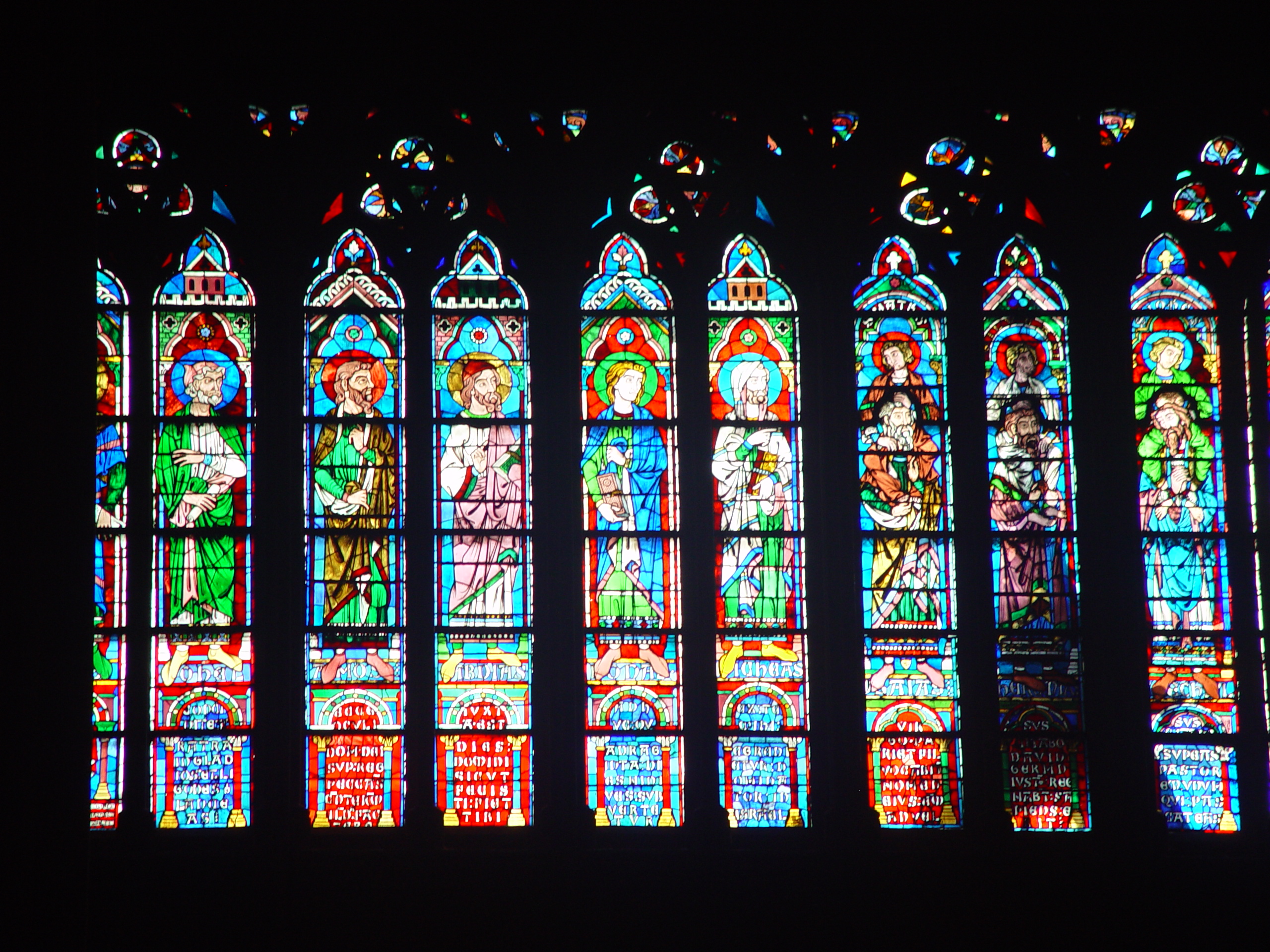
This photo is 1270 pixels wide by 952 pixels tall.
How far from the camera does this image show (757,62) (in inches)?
223

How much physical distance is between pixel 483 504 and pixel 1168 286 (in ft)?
11.6

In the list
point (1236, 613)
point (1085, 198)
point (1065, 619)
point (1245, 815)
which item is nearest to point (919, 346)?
point (1085, 198)

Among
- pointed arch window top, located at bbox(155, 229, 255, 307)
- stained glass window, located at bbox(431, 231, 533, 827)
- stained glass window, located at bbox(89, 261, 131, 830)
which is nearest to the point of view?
stained glass window, located at bbox(89, 261, 131, 830)

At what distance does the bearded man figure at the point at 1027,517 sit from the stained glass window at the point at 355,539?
288 cm

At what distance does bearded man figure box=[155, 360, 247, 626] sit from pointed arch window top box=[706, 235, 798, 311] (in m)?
2.42

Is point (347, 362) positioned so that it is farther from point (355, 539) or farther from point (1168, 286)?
point (1168, 286)

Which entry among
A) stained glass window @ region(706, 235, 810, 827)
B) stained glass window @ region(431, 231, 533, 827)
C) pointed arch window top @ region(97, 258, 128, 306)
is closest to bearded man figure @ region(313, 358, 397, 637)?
stained glass window @ region(431, 231, 533, 827)

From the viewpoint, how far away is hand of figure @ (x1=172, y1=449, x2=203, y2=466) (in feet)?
17.8

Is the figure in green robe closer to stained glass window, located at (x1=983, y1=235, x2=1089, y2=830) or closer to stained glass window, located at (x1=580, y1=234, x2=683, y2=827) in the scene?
stained glass window, located at (x1=983, y1=235, x2=1089, y2=830)

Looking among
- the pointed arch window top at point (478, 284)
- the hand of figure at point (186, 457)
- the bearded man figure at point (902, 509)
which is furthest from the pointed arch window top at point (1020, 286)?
the hand of figure at point (186, 457)

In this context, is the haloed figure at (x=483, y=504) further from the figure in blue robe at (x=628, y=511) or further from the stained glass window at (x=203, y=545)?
the stained glass window at (x=203, y=545)

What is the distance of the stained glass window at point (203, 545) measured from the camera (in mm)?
5258

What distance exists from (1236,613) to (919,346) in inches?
77.7

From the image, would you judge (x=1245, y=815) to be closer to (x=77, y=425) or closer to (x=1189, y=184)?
(x=1189, y=184)
